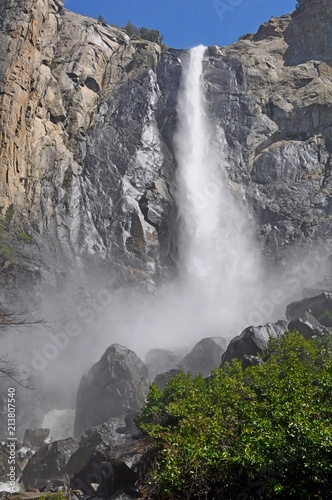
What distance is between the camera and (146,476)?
36.0 ft

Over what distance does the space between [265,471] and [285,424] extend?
896 mm

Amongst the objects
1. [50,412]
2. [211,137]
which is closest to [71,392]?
[50,412]

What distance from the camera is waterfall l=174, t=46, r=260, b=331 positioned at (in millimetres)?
34219

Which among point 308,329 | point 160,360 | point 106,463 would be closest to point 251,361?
point 308,329

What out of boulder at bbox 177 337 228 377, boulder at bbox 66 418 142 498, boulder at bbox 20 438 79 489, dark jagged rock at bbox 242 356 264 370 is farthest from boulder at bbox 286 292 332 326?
boulder at bbox 20 438 79 489

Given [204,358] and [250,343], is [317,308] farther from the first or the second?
[250,343]

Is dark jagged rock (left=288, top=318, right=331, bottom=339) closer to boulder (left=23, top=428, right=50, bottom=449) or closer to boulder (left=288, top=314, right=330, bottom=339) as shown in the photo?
boulder (left=288, top=314, right=330, bottom=339)

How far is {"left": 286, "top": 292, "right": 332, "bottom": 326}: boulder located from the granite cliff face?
1254 centimetres

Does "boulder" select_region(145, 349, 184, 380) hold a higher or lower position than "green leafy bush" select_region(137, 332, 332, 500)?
higher

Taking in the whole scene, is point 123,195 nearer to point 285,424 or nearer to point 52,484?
point 52,484

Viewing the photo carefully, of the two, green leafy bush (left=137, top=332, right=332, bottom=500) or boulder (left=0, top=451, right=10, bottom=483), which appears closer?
green leafy bush (left=137, top=332, right=332, bottom=500)

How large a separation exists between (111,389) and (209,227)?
785 inches

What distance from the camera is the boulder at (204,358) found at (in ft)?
70.5

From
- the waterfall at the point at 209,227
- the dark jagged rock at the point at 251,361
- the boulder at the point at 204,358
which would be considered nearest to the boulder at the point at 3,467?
the boulder at the point at 204,358
